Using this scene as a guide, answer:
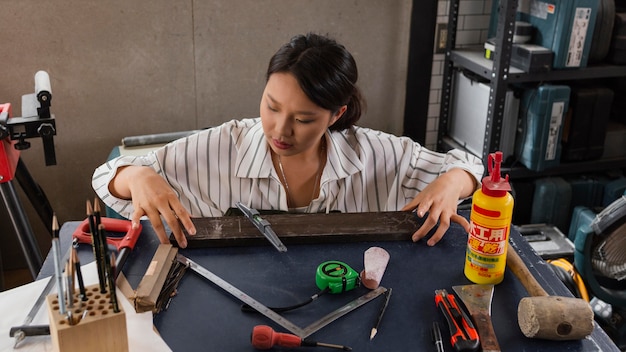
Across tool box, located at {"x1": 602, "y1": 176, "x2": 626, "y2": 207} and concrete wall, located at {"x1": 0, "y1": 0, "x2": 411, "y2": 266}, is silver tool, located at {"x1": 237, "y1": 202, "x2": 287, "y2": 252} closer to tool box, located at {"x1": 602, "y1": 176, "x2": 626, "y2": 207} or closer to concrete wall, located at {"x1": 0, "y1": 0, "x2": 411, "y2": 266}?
concrete wall, located at {"x1": 0, "y1": 0, "x2": 411, "y2": 266}

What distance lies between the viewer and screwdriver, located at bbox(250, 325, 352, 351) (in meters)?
1.08

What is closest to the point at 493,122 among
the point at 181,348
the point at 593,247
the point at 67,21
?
the point at 593,247

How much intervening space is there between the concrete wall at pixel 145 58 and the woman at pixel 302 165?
1.15 meters

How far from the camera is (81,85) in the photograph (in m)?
2.77

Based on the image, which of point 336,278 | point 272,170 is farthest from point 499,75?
point 336,278

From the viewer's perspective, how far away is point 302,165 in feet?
5.87

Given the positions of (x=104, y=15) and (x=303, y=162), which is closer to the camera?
(x=303, y=162)

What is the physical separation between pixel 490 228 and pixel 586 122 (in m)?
1.98

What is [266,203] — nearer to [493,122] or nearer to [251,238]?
[251,238]

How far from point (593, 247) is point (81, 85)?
82.2 inches

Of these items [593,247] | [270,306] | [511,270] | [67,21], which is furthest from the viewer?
[67,21]

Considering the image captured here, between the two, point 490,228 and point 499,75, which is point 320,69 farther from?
point 499,75

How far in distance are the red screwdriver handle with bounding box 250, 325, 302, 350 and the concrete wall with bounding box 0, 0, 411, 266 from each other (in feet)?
6.49

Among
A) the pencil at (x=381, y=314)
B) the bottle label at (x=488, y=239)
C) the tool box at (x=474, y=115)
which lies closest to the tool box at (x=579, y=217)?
the tool box at (x=474, y=115)
